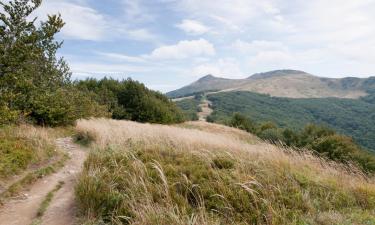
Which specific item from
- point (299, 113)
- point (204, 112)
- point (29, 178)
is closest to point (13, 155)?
point (29, 178)

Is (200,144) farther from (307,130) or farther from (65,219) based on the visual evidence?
(307,130)

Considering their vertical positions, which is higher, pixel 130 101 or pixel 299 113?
pixel 130 101

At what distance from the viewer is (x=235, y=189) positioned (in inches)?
239

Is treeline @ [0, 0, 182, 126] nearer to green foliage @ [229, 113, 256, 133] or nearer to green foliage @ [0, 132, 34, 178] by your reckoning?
green foliage @ [0, 132, 34, 178]

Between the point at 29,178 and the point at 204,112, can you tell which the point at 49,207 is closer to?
the point at 29,178

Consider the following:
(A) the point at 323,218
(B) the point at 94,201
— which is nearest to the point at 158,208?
(B) the point at 94,201

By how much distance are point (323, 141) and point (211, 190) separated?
2763 cm

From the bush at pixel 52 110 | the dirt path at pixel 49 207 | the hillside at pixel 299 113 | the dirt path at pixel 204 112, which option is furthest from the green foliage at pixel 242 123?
the hillside at pixel 299 113

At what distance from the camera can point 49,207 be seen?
602cm

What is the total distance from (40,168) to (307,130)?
39301 millimetres

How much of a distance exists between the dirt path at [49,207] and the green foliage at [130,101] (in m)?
30.7

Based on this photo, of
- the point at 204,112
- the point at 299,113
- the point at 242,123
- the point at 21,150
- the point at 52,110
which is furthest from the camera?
the point at 299,113

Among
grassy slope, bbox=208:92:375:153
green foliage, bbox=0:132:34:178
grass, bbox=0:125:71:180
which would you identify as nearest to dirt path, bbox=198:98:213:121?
grassy slope, bbox=208:92:375:153

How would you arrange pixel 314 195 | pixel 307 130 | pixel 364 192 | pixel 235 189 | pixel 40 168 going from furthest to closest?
pixel 307 130 → pixel 40 168 → pixel 364 192 → pixel 314 195 → pixel 235 189
